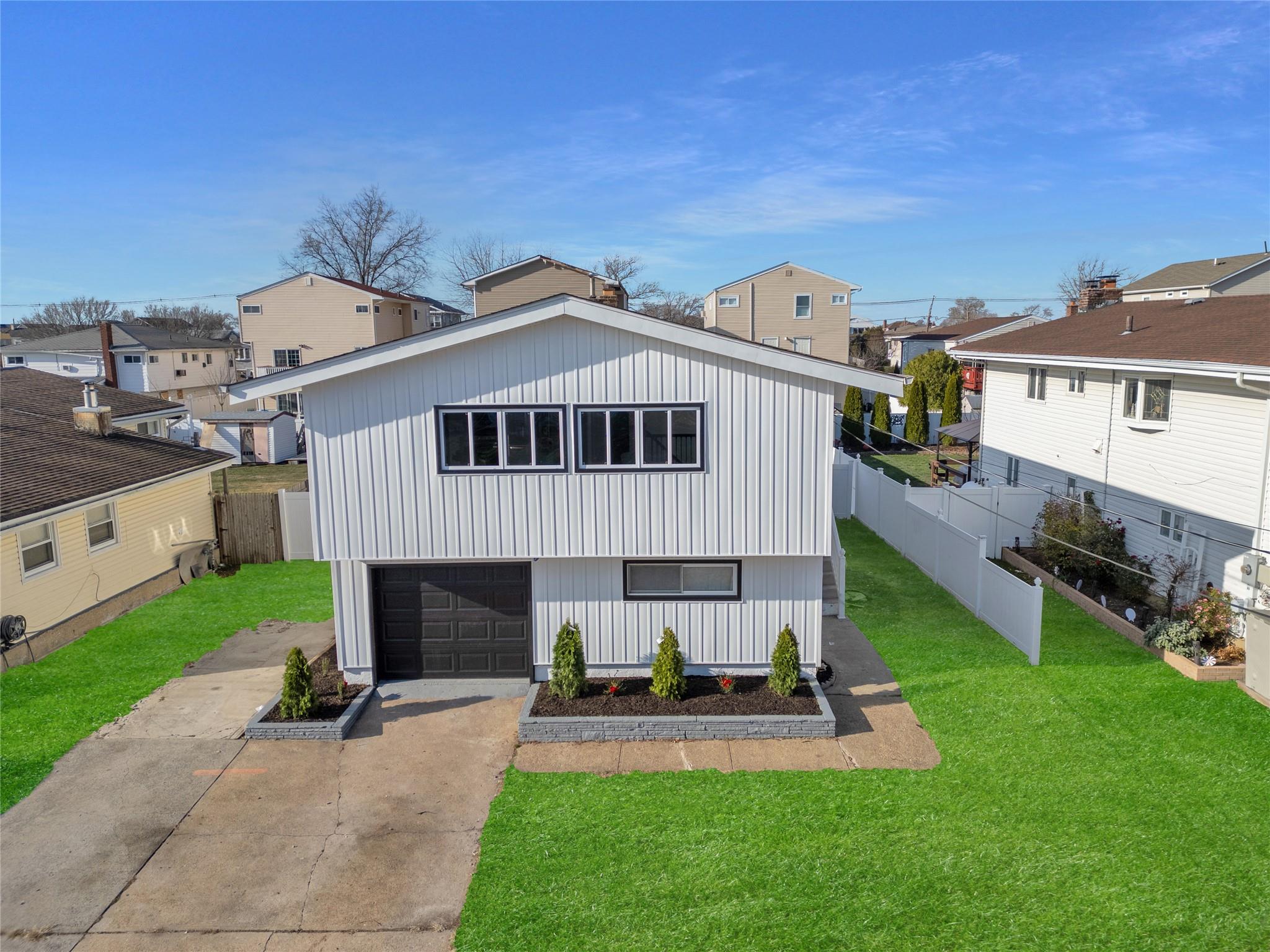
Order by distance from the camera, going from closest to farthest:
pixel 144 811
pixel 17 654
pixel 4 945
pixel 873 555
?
pixel 4 945, pixel 144 811, pixel 17 654, pixel 873 555

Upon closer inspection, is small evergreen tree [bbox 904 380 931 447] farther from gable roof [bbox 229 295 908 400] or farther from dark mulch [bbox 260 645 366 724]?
dark mulch [bbox 260 645 366 724]

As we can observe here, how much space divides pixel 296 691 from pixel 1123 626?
13.0 meters

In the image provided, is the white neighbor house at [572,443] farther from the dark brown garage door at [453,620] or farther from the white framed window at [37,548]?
the white framed window at [37,548]

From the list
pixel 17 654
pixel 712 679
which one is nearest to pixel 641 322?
pixel 712 679

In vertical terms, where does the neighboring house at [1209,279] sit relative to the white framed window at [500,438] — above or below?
above

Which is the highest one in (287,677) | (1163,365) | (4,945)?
(1163,365)

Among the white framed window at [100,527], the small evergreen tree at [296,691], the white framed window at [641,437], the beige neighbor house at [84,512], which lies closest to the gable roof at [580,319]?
the white framed window at [641,437]

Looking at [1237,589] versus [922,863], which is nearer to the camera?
[922,863]

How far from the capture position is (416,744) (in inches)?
412

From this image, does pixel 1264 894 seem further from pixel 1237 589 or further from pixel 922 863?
pixel 1237 589

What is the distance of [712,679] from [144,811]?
7131mm

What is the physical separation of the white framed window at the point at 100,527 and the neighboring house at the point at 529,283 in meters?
10.1

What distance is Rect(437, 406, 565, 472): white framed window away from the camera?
11008mm

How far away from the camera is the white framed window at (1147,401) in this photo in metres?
15.3
